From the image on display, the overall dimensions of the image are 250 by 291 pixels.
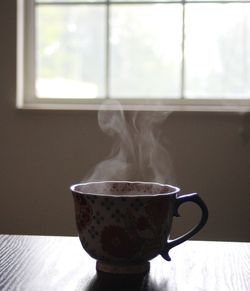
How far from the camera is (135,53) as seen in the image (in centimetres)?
196

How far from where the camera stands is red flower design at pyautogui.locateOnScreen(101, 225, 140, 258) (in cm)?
62

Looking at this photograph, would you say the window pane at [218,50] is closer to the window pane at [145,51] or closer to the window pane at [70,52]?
the window pane at [145,51]

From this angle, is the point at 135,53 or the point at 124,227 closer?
the point at 124,227

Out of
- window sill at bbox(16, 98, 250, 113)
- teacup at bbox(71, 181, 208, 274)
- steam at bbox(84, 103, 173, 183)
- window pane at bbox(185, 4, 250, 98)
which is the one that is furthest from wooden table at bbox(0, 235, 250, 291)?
window pane at bbox(185, 4, 250, 98)

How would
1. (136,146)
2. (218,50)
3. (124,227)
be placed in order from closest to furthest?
(124,227) < (136,146) < (218,50)

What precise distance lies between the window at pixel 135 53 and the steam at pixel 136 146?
83 mm

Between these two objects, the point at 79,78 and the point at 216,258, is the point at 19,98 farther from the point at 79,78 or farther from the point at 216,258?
the point at 216,258

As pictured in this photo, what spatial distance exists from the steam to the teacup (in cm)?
104

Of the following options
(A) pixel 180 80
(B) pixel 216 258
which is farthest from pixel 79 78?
(B) pixel 216 258

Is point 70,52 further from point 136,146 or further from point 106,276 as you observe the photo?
point 106,276

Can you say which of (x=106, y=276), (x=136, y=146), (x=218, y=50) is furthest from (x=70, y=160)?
(x=106, y=276)

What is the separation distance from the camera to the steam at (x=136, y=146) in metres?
1.76

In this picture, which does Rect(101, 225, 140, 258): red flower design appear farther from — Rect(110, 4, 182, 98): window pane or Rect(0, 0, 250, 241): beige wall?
Rect(110, 4, 182, 98): window pane

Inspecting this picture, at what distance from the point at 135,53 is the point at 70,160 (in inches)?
18.6
